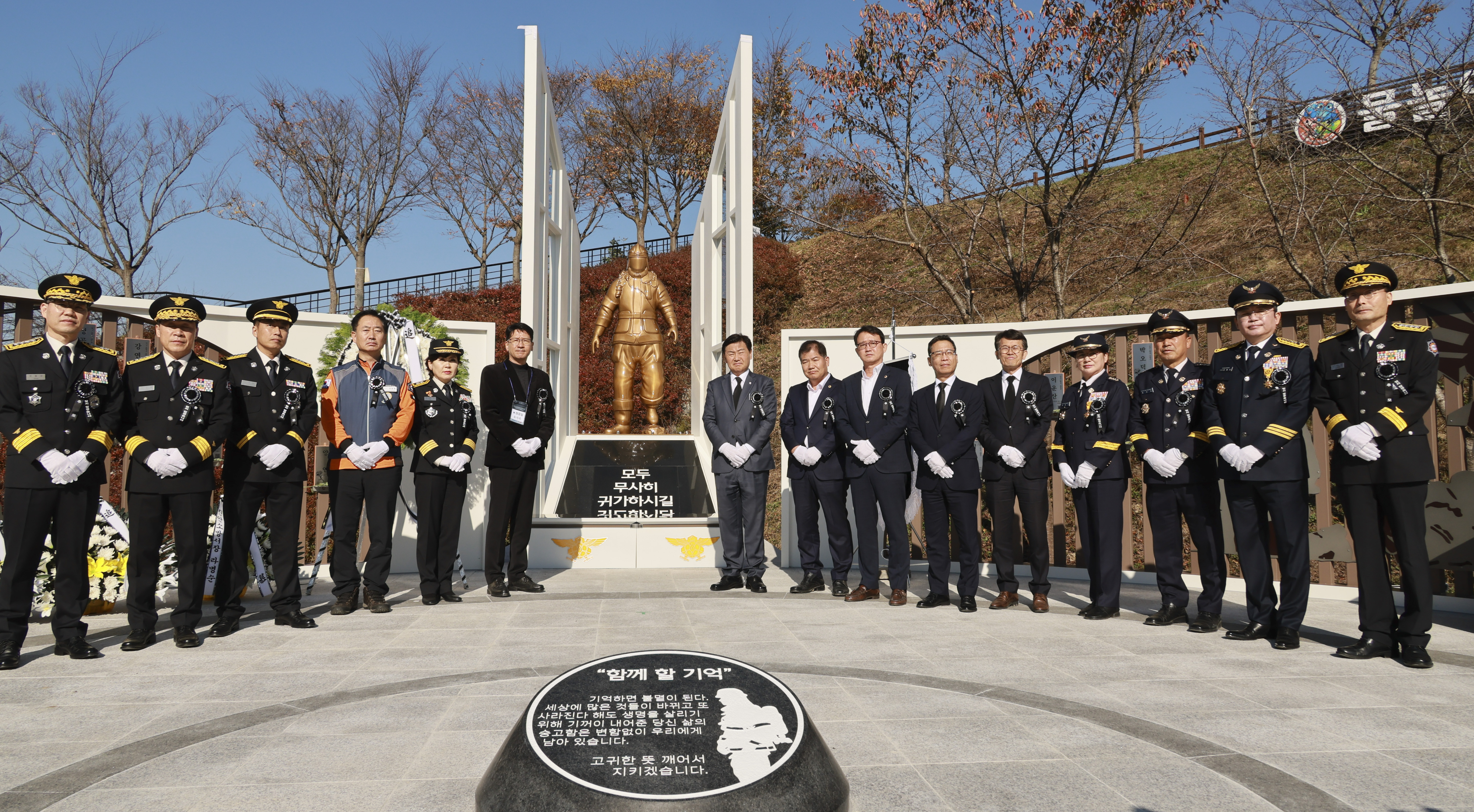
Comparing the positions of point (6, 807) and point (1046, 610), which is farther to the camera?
point (1046, 610)

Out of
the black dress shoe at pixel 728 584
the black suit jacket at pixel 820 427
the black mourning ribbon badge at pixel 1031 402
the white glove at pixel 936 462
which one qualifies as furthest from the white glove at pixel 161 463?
the black mourning ribbon badge at pixel 1031 402

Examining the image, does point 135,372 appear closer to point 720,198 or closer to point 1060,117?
point 720,198

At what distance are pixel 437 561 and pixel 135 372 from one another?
2246 mm

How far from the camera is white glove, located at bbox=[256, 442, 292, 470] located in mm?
4910

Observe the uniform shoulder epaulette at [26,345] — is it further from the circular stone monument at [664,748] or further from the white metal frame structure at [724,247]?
the white metal frame structure at [724,247]

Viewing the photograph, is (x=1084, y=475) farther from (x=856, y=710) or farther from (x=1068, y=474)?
(x=856, y=710)

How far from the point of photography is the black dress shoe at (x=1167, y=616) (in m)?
5.16

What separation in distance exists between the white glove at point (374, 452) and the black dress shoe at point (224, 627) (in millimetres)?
1158

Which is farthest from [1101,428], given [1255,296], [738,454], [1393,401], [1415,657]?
[738,454]

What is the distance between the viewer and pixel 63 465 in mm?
4070

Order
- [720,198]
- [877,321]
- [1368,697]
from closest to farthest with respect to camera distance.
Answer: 1. [1368,697]
2. [720,198]
3. [877,321]

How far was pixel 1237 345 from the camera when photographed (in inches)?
188

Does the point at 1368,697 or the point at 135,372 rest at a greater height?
the point at 135,372

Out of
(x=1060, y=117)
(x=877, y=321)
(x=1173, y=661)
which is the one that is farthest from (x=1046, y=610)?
(x=877, y=321)
